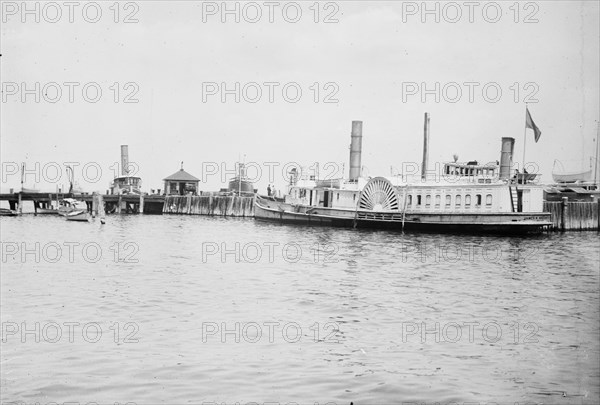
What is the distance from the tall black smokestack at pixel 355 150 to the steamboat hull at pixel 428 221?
4.82 metres

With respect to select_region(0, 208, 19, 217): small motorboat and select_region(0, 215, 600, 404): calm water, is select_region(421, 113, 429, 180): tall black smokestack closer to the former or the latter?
select_region(0, 215, 600, 404): calm water

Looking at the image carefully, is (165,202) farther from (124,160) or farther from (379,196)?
(379,196)

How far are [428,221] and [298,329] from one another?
3671cm

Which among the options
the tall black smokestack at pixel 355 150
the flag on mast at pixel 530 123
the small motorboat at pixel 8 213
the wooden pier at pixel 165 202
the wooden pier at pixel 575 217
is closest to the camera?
the flag on mast at pixel 530 123

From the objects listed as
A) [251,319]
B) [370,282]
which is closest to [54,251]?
[370,282]

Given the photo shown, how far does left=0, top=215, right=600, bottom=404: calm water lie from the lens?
41.0ft

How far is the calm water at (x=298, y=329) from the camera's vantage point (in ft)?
41.0

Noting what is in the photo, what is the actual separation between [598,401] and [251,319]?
8.92 metres

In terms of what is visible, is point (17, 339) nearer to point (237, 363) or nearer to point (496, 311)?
point (237, 363)

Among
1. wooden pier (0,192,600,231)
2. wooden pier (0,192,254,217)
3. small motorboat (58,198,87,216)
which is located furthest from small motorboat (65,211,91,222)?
wooden pier (0,192,254,217)

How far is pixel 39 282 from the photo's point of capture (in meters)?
24.5

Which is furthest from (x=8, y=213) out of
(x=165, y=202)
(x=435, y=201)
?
(x=435, y=201)

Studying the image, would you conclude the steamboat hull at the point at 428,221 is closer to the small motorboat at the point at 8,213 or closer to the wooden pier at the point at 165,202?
the wooden pier at the point at 165,202

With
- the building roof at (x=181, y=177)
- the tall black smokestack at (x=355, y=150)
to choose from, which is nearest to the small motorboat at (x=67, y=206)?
the building roof at (x=181, y=177)
